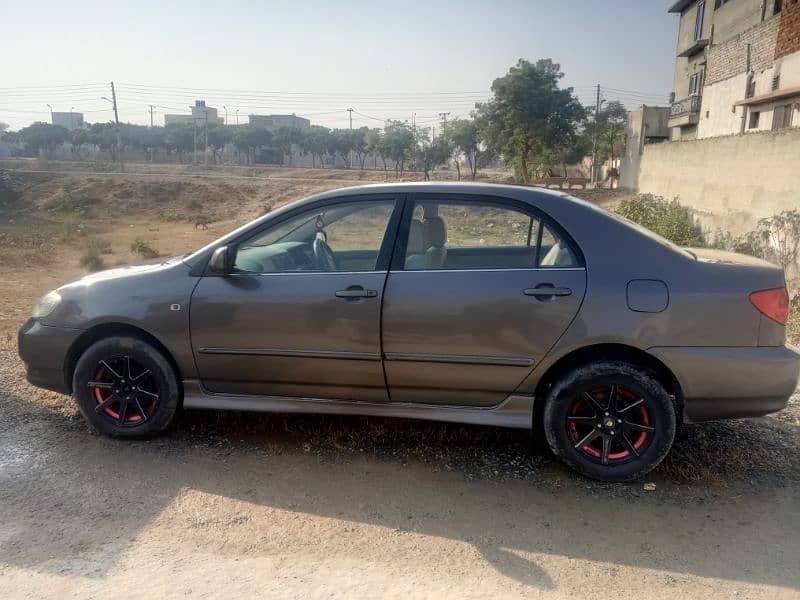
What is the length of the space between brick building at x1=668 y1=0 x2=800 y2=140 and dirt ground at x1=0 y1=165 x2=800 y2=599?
1669cm

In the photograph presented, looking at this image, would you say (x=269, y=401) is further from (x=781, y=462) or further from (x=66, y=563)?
(x=781, y=462)

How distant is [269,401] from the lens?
154 inches

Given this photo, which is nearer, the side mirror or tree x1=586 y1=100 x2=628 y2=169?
the side mirror

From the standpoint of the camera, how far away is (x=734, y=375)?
337 cm

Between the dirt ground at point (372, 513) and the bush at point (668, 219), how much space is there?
9110 mm

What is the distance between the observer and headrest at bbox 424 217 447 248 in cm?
381

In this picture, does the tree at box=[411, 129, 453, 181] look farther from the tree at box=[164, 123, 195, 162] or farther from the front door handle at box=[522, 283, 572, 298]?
the front door handle at box=[522, 283, 572, 298]

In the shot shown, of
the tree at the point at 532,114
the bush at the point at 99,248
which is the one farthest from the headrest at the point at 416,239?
the tree at the point at 532,114

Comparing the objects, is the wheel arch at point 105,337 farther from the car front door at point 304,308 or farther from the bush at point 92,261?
the bush at point 92,261

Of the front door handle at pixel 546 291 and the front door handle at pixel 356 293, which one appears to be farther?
the front door handle at pixel 356 293

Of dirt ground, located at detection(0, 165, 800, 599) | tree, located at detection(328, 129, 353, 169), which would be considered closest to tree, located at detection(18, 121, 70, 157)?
tree, located at detection(328, 129, 353, 169)

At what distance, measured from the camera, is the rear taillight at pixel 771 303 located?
3.35 metres

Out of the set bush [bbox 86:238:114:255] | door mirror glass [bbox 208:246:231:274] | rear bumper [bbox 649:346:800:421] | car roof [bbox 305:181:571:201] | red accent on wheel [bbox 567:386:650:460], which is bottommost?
bush [bbox 86:238:114:255]

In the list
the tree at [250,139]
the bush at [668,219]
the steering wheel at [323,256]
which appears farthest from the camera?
the tree at [250,139]
